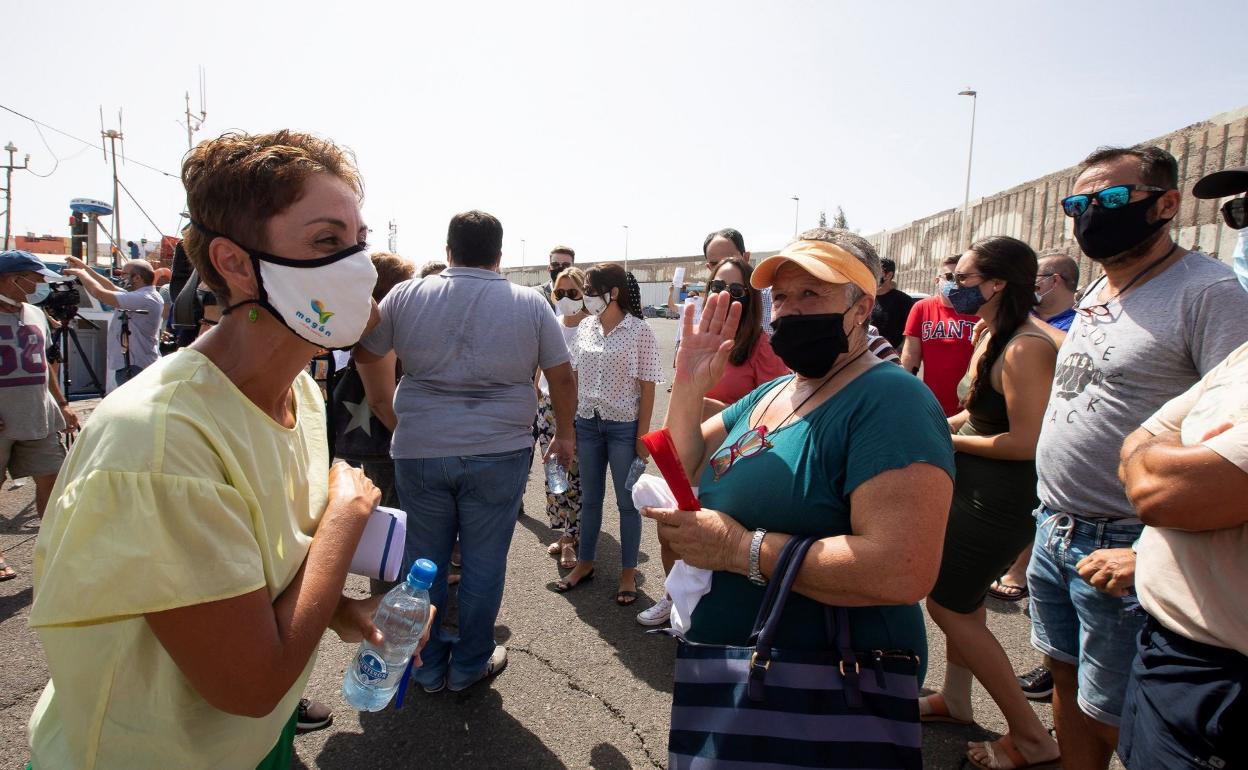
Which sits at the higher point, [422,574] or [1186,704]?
[422,574]

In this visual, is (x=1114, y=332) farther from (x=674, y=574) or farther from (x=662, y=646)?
(x=662, y=646)

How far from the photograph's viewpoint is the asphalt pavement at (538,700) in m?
2.72

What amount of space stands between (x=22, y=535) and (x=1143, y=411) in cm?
659

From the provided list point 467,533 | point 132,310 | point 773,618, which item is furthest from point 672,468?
point 132,310

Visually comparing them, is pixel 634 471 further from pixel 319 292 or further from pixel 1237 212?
pixel 1237 212

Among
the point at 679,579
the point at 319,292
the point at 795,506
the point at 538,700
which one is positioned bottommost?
the point at 538,700

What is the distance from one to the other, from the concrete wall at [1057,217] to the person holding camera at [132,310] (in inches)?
347

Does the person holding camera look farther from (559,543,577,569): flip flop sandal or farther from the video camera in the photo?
(559,543,577,569): flip flop sandal

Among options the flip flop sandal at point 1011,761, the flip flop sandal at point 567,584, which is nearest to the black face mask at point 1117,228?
the flip flop sandal at point 1011,761

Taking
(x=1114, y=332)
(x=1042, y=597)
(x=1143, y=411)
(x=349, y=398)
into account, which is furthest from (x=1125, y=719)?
(x=349, y=398)

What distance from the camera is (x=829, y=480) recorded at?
5.24 feet

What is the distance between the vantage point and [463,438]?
2.96m

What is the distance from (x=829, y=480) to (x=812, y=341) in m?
0.39

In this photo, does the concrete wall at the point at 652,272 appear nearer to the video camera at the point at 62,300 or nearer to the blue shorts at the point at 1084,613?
the video camera at the point at 62,300
